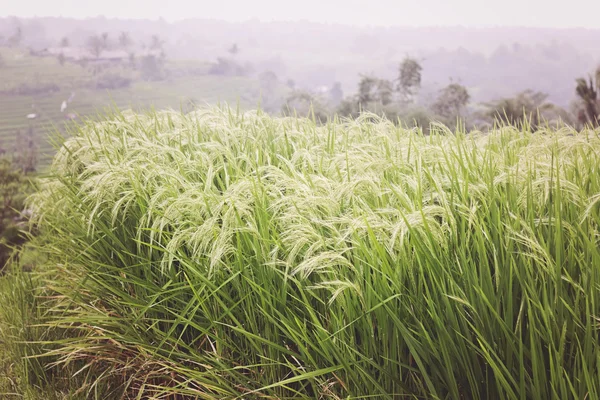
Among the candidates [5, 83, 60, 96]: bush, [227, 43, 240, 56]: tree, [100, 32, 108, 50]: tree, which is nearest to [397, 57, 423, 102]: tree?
[227, 43, 240, 56]: tree

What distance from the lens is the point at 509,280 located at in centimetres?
91

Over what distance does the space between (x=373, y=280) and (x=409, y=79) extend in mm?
14861

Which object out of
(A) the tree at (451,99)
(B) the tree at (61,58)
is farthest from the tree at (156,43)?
(A) the tree at (451,99)

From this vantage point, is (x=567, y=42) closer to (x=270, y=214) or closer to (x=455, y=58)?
(x=455, y=58)

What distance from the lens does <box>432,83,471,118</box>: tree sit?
14562mm

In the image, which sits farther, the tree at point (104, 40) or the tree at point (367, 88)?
the tree at point (104, 40)

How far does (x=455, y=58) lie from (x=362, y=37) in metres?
4.73

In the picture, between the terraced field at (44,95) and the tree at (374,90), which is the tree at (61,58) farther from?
the tree at (374,90)

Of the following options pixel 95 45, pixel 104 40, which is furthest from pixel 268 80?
pixel 95 45

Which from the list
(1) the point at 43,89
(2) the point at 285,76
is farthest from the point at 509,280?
(2) the point at 285,76

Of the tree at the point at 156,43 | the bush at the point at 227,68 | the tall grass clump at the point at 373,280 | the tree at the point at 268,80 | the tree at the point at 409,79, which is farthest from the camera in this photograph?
Answer: the tree at the point at 268,80

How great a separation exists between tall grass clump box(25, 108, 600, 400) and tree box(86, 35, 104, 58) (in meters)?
14.9

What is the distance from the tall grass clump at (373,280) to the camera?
0.89 metres

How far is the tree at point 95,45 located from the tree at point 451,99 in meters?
11.0
